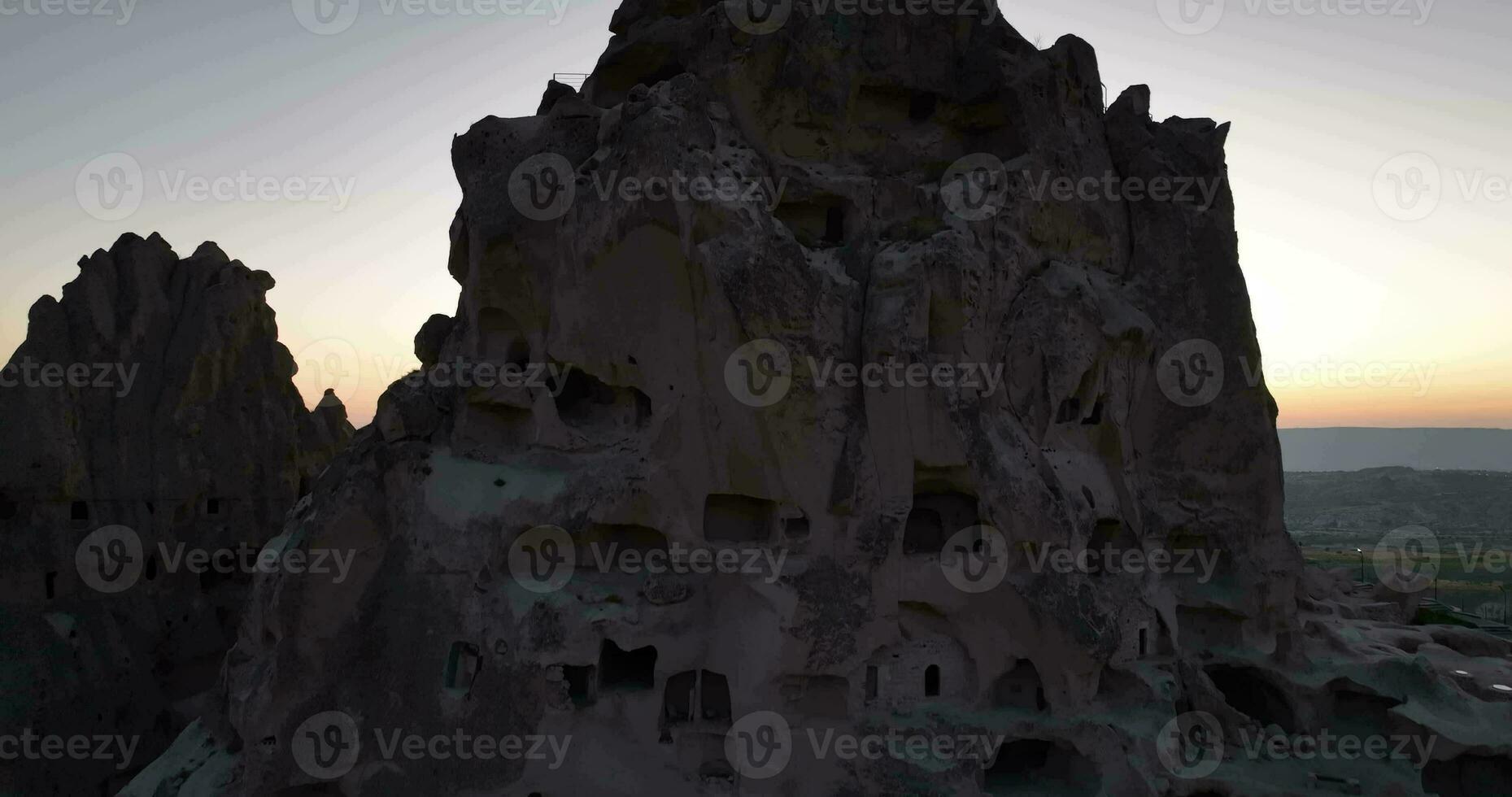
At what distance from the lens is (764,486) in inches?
688

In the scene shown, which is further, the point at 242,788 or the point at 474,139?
the point at 474,139

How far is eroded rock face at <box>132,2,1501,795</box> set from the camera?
643 inches

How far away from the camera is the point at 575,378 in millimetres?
19781

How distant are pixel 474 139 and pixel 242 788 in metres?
13.7

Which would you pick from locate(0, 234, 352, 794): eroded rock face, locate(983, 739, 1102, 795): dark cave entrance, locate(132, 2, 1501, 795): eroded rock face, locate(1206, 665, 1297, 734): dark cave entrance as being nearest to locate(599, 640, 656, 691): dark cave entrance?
locate(132, 2, 1501, 795): eroded rock face

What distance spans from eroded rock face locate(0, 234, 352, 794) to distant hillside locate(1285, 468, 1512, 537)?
88.5 metres

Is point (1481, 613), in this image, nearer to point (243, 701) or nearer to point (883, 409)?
point (883, 409)

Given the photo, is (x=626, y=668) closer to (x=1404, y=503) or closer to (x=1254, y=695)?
(x=1254, y=695)

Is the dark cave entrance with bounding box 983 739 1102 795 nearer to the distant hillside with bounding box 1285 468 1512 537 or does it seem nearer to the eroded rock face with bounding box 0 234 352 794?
the eroded rock face with bounding box 0 234 352 794

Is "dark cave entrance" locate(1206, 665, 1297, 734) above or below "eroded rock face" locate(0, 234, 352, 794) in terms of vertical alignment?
below

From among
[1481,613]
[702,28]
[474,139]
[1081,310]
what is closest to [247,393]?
[474,139]

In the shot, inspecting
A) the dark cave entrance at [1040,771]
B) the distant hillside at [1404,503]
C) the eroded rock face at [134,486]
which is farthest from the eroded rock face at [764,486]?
the distant hillside at [1404,503]

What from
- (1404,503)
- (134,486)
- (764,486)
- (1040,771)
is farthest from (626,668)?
(1404,503)

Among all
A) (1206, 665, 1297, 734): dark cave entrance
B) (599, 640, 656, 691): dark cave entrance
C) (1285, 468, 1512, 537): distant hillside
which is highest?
(1285, 468, 1512, 537): distant hillside
